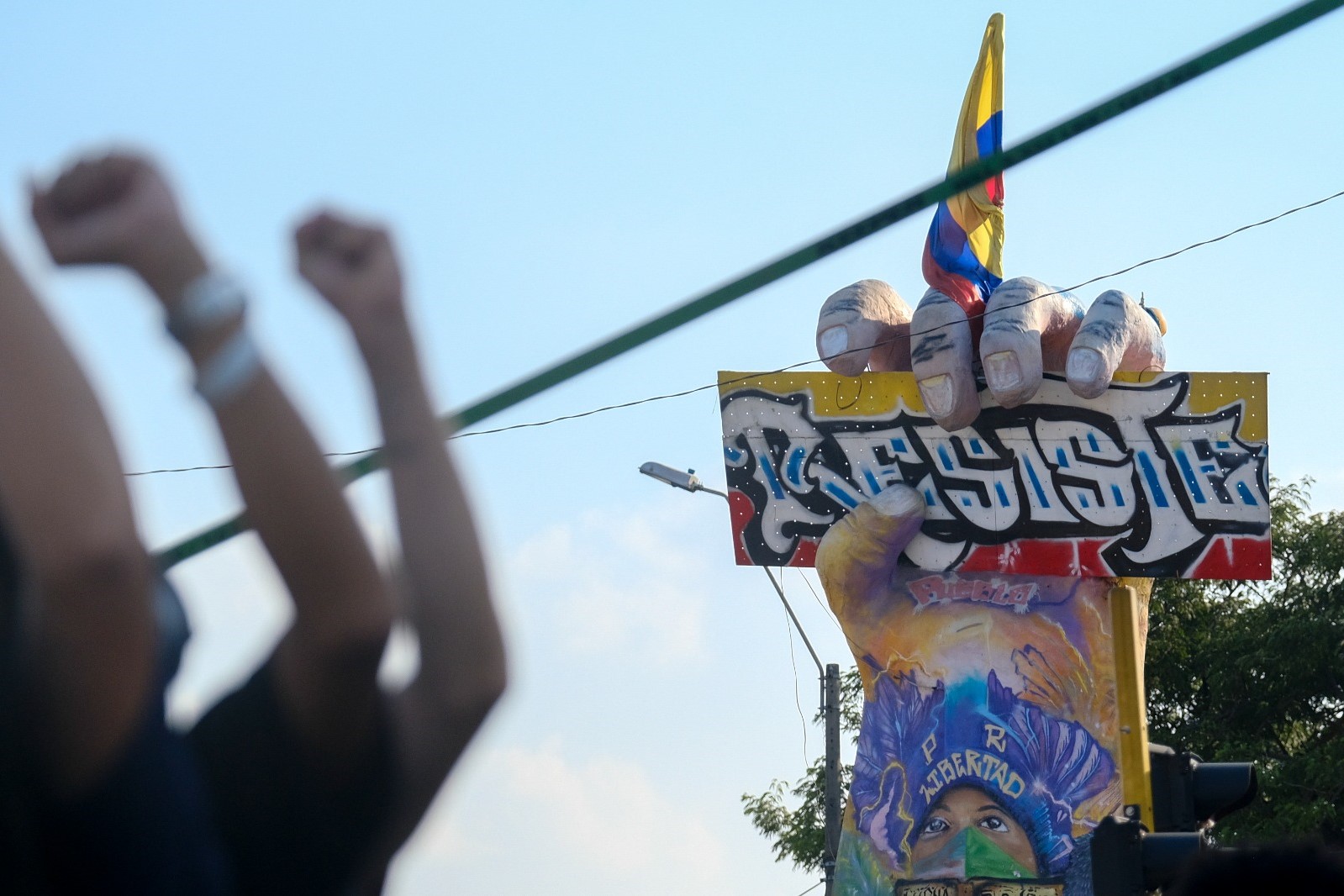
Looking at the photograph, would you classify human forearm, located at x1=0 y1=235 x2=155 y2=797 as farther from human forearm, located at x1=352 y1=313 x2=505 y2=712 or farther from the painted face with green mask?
the painted face with green mask

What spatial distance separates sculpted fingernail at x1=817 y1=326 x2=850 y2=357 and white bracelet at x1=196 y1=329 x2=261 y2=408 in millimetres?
13005

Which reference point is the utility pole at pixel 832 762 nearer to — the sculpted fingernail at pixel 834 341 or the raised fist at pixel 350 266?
the sculpted fingernail at pixel 834 341

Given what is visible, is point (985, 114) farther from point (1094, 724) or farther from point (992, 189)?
point (1094, 724)

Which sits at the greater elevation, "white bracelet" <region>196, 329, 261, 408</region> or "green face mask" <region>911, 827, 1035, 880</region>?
"white bracelet" <region>196, 329, 261, 408</region>

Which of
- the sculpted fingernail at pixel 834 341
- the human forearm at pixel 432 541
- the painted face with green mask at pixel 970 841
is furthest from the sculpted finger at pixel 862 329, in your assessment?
the human forearm at pixel 432 541

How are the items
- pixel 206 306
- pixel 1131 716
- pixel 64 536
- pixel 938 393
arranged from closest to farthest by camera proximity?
pixel 64 536
pixel 206 306
pixel 1131 716
pixel 938 393

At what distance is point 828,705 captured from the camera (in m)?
16.0

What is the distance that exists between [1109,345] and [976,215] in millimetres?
1945

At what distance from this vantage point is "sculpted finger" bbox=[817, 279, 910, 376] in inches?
552

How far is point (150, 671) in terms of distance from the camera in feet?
3.84

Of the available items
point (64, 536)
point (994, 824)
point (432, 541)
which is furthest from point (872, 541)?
point (64, 536)

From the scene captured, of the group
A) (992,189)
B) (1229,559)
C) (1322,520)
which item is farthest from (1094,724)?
(1322,520)

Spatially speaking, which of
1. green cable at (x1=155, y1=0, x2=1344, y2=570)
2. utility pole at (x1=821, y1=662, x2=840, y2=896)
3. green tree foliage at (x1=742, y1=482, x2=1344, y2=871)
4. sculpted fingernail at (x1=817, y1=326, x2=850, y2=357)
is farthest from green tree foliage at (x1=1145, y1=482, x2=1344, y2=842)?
green cable at (x1=155, y1=0, x2=1344, y2=570)

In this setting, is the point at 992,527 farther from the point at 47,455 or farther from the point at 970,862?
the point at 47,455
